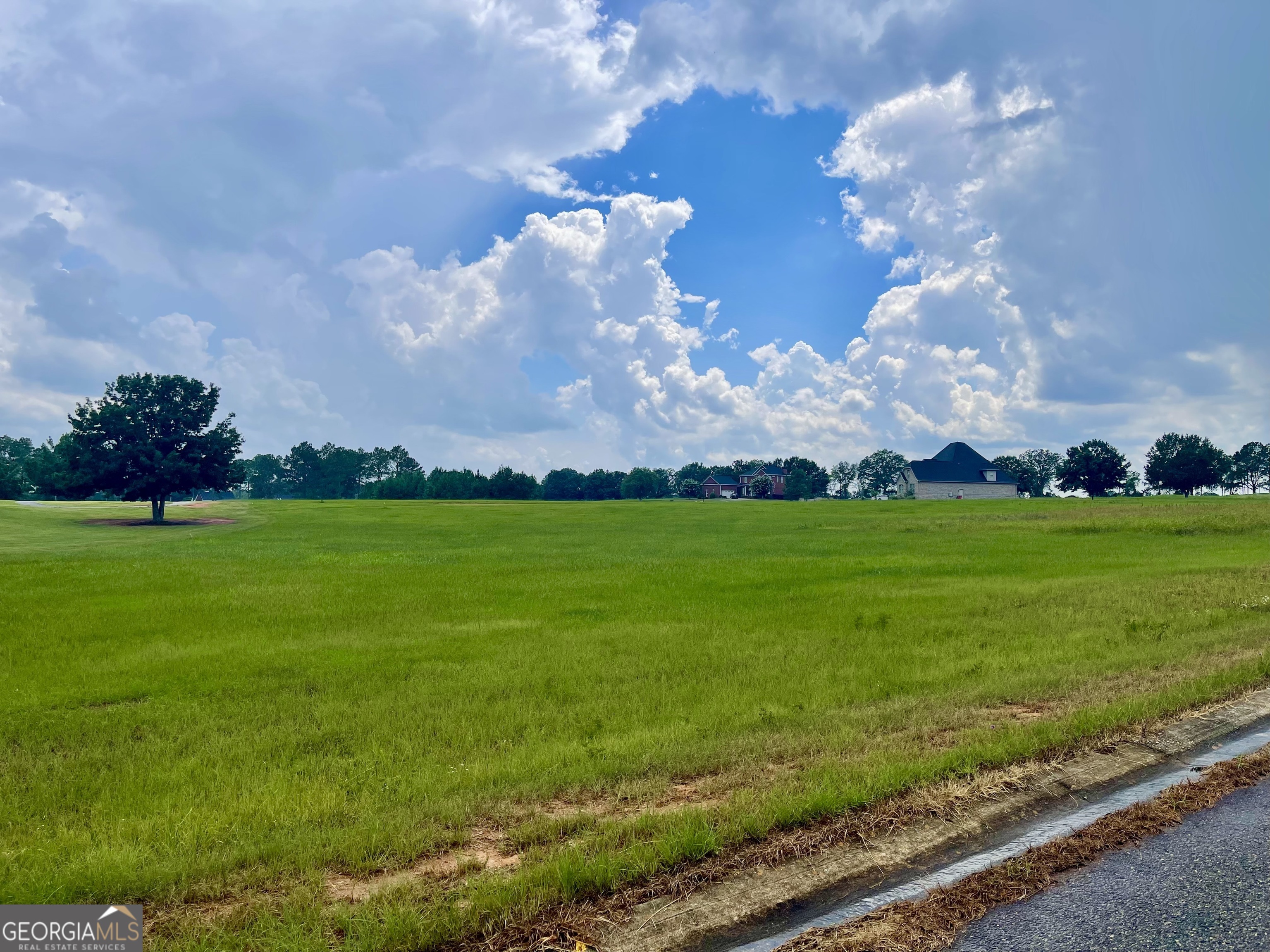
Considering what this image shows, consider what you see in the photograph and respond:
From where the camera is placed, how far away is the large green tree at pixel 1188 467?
109375mm

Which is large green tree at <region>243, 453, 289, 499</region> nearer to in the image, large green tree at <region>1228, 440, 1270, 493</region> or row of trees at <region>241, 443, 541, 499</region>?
row of trees at <region>241, 443, 541, 499</region>

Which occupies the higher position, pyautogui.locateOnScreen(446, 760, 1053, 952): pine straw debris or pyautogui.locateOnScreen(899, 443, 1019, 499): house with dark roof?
pyautogui.locateOnScreen(899, 443, 1019, 499): house with dark roof

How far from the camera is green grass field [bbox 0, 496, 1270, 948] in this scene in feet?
16.4

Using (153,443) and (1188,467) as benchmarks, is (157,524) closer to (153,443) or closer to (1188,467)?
(153,443)

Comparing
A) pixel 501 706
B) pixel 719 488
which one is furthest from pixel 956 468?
pixel 501 706

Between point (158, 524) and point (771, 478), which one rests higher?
point (771, 478)

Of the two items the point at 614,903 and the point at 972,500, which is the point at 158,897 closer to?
the point at 614,903

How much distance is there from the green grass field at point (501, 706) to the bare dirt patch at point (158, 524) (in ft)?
113

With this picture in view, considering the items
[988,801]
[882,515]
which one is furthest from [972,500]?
[988,801]

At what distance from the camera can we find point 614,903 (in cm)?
440

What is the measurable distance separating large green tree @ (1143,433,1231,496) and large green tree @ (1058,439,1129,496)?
454 cm

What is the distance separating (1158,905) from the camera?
421cm

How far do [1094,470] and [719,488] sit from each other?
77075mm

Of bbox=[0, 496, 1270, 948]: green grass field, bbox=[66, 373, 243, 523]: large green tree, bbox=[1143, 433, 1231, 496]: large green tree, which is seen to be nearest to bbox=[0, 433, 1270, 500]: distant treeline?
bbox=[1143, 433, 1231, 496]: large green tree
